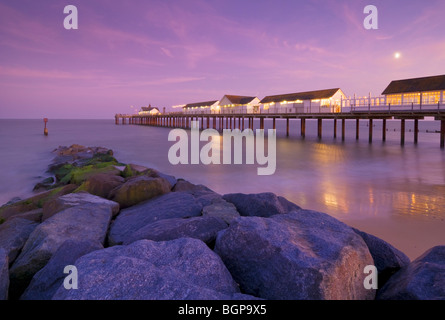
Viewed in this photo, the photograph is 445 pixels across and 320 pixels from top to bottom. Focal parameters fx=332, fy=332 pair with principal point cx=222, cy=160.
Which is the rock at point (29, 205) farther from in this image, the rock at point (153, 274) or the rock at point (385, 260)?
the rock at point (385, 260)

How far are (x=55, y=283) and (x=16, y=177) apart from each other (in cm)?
1518

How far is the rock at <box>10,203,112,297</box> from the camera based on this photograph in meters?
4.12

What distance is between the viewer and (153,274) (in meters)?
2.80

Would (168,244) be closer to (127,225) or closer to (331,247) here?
(331,247)

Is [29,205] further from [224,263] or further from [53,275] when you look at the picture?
[224,263]

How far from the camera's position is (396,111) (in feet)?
89.3

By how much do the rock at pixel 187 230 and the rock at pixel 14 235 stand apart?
1.92 metres

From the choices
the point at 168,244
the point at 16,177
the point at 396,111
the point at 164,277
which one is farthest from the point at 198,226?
the point at 396,111

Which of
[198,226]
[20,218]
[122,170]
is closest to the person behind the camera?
[198,226]

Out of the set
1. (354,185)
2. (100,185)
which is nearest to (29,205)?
(100,185)

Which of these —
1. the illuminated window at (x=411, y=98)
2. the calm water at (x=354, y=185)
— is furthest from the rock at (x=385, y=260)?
the illuminated window at (x=411, y=98)

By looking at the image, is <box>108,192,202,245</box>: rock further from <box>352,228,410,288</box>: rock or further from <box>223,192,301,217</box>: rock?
<box>352,228,410,288</box>: rock

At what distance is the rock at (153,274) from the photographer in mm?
2650

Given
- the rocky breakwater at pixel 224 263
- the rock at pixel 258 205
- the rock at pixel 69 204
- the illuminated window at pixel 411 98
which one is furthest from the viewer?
the illuminated window at pixel 411 98
